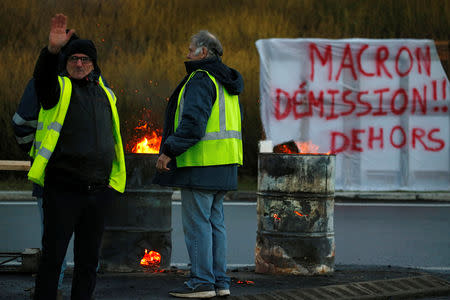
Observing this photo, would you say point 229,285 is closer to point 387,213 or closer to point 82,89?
point 82,89

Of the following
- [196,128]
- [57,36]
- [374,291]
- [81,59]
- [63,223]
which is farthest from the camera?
[374,291]

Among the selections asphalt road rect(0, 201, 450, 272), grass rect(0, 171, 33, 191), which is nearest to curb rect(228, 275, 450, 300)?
asphalt road rect(0, 201, 450, 272)

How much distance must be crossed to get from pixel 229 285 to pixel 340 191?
31.2 ft

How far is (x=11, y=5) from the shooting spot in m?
19.2

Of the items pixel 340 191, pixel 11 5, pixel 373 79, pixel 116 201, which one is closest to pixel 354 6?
pixel 373 79

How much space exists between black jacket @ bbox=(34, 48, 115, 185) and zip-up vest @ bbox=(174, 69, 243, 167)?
2.91 feet

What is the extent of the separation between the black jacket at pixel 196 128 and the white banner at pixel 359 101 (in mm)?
10423

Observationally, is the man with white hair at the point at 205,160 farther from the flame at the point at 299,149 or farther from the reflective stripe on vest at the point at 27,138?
the flame at the point at 299,149

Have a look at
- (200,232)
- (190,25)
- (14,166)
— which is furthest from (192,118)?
(190,25)

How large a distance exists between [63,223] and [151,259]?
220cm

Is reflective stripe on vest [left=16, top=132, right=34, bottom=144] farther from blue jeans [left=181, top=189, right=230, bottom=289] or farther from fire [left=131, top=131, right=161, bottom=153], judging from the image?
fire [left=131, top=131, right=161, bottom=153]

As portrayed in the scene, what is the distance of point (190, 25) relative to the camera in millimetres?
19297

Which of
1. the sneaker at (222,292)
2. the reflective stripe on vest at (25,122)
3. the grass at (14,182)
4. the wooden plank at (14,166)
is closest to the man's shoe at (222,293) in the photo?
the sneaker at (222,292)

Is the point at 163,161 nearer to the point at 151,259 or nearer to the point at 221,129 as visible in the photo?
the point at 221,129
